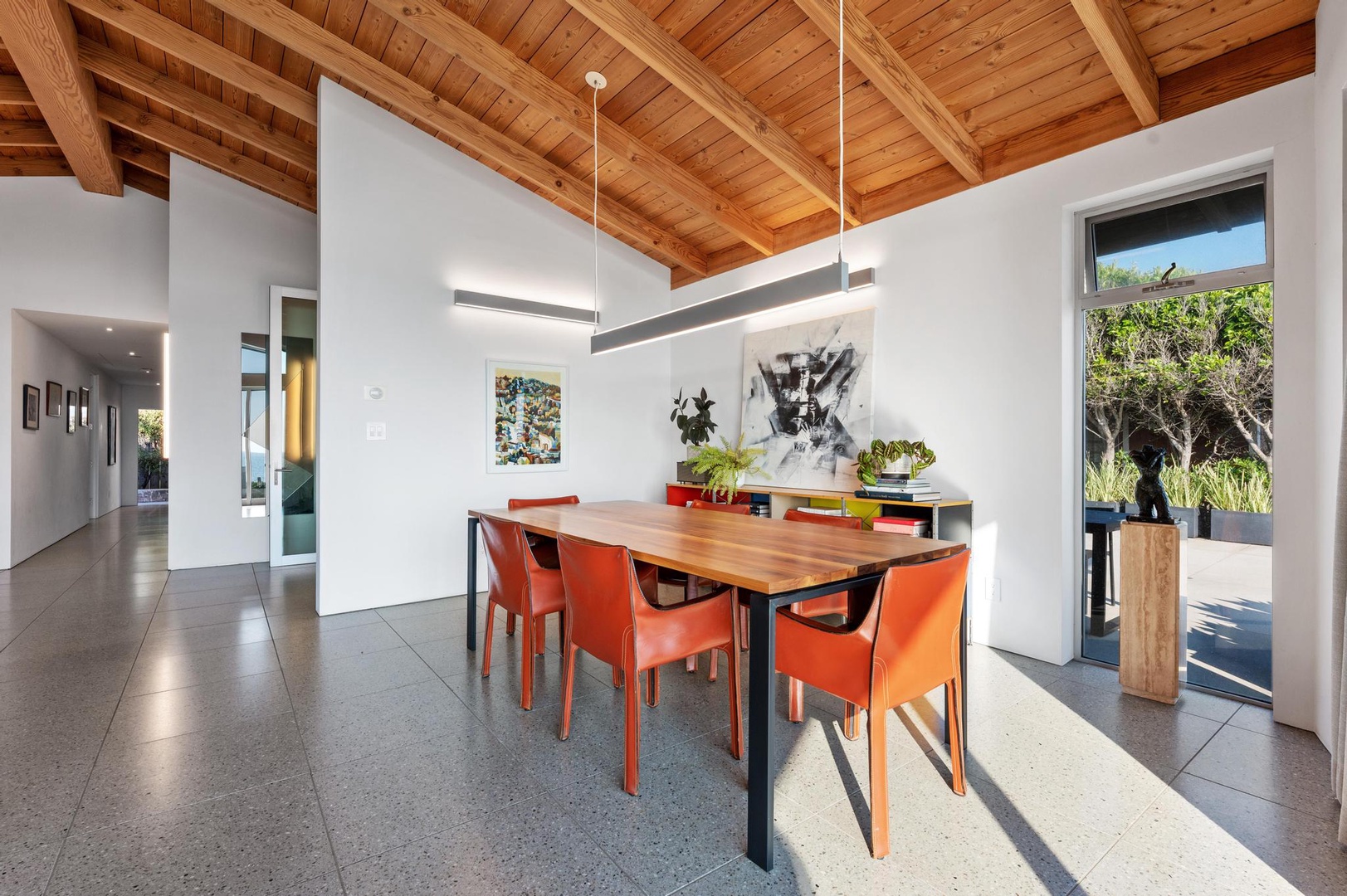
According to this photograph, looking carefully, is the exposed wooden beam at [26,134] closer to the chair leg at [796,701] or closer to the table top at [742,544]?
the table top at [742,544]

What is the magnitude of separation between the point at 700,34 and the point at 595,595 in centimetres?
305

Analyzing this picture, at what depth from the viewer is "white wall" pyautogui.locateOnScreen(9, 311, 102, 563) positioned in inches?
236

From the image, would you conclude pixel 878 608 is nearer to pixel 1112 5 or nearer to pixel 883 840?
pixel 883 840

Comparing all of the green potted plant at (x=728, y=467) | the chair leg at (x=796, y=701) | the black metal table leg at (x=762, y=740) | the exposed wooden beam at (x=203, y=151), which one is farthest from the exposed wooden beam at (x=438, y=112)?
the black metal table leg at (x=762, y=740)

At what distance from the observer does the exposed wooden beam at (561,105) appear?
3504 mm

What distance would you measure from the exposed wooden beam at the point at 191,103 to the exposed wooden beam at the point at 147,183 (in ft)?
6.13

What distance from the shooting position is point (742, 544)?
2.52 meters

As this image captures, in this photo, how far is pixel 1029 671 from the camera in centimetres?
335

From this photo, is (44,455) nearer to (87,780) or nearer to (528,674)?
(87,780)

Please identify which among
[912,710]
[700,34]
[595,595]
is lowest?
[912,710]

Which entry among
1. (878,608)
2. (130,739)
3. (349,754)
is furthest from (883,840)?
(130,739)

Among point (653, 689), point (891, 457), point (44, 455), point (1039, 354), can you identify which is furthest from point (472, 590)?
point (44, 455)

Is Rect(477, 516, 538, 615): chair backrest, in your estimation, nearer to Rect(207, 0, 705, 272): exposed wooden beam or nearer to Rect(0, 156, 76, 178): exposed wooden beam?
Rect(207, 0, 705, 272): exposed wooden beam

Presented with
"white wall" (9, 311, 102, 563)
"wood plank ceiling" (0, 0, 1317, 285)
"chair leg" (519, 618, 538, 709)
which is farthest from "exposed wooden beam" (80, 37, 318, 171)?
"chair leg" (519, 618, 538, 709)
